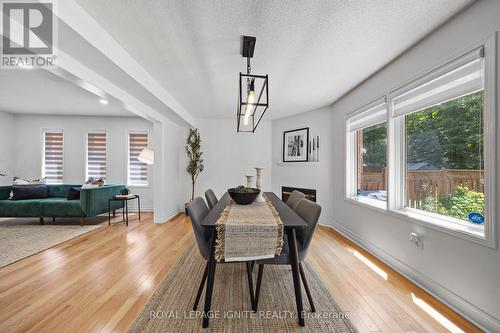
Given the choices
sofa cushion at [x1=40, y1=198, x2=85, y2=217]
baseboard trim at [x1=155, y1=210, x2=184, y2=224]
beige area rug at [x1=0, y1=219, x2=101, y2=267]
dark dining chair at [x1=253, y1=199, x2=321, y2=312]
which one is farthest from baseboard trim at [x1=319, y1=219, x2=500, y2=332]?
sofa cushion at [x1=40, y1=198, x2=85, y2=217]

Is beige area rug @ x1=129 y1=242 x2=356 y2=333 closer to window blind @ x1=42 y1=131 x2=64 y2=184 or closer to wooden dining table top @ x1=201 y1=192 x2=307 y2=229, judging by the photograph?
wooden dining table top @ x1=201 y1=192 x2=307 y2=229

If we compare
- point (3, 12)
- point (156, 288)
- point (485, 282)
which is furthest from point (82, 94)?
point (485, 282)

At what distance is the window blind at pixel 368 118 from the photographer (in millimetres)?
2721

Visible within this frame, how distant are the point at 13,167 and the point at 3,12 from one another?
566cm

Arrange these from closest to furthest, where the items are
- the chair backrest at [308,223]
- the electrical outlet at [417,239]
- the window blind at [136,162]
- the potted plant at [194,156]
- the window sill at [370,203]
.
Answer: the chair backrest at [308,223]
the electrical outlet at [417,239]
the window sill at [370,203]
the potted plant at [194,156]
the window blind at [136,162]

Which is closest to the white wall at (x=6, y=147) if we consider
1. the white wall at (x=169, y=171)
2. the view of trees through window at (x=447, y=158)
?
the white wall at (x=169, y=171)

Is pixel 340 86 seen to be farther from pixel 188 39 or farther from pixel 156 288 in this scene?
pixel 156 288

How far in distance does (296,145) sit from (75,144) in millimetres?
5465

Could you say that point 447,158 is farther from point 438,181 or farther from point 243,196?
point 243,196

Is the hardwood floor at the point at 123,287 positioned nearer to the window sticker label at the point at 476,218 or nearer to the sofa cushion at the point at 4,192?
the window sticker label at the point at 476,218

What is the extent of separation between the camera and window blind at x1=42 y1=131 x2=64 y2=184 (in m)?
5.25

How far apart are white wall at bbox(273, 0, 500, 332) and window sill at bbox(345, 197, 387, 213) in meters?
0.07

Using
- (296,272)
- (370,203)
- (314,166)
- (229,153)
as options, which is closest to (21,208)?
(229,153)

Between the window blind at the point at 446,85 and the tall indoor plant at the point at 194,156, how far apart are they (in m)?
4.05
